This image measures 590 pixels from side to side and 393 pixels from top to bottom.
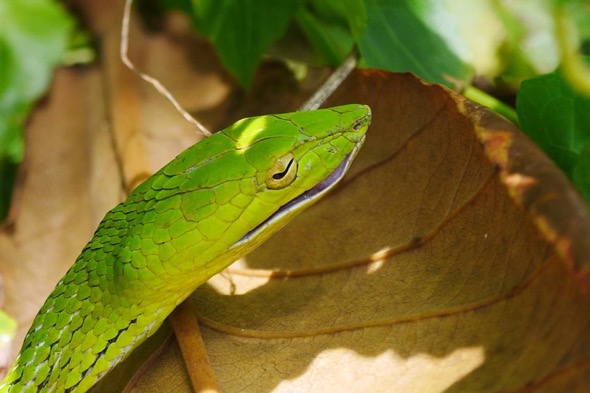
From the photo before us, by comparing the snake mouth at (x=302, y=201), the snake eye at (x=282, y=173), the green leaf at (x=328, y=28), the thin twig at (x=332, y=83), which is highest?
the green leaf at (x=328, y=28)

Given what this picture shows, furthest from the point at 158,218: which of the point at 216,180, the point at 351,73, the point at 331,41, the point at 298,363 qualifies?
the point at 331,41

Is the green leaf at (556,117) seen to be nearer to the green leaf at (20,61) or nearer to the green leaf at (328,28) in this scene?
the green leaf at (328,28)

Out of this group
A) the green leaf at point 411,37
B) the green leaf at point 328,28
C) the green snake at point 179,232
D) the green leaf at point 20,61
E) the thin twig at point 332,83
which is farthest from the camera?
the green leaf at point 20,61

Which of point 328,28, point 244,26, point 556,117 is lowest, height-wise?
point 556,117

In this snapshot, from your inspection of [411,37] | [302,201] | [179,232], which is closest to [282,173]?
[302,201]

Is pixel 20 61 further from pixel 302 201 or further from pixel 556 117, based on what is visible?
pixel 556 117

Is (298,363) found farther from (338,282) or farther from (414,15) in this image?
(414,15)

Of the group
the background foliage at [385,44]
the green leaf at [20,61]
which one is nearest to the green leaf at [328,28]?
the background foliage at [385,44]
